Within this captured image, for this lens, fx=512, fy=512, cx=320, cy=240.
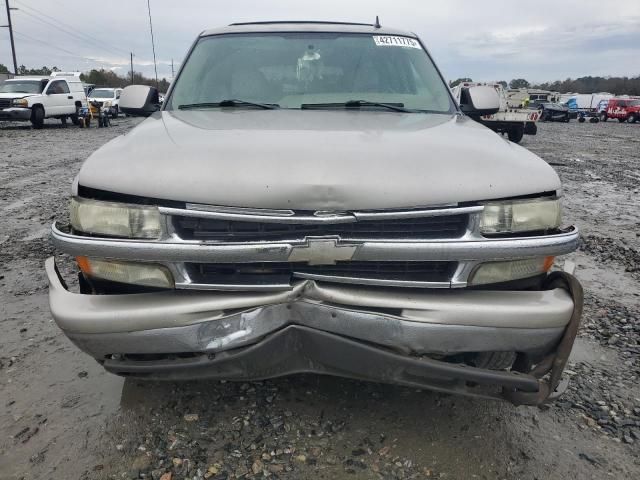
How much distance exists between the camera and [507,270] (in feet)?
6.17

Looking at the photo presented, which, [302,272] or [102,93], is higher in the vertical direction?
[102,93]

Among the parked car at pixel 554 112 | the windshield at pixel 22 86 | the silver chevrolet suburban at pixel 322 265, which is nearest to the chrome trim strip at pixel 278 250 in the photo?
the silver chevrolet suburban at pixel 322 265

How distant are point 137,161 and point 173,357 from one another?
2.47ft

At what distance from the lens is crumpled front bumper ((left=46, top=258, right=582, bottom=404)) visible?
5.77 ft

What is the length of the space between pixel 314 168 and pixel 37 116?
20.5m

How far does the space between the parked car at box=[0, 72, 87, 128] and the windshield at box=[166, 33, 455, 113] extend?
18.3 metres

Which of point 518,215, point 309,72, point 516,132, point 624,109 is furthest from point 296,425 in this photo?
point 624,109

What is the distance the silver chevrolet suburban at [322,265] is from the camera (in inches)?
68.7

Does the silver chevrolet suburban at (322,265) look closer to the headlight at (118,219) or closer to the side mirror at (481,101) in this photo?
the headlight at (118,219)

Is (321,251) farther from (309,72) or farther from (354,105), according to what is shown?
(309,72)

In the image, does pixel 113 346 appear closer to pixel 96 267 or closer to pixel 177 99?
pixel 96 267

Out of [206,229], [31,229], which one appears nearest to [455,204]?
[206,229]

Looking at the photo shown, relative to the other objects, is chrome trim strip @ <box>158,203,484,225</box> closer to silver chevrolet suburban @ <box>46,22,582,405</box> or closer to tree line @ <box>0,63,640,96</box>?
silver chevrolet suburban @ <box>46,22,582,405</box>

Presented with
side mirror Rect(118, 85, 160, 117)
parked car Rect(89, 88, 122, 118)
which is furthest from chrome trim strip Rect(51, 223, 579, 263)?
parked car Rect(89, 88, 122, 118)
